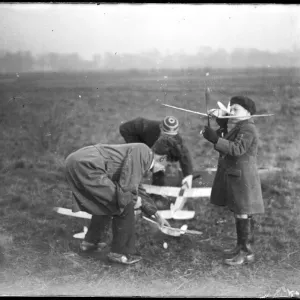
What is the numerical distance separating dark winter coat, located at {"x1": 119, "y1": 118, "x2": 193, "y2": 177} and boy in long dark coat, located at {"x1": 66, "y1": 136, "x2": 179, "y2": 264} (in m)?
0.25

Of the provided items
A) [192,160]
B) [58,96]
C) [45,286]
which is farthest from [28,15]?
[45,286]

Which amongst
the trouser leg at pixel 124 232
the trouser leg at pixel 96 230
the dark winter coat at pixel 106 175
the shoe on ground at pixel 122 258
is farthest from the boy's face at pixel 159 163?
the shoe on ground at pixel 122 258

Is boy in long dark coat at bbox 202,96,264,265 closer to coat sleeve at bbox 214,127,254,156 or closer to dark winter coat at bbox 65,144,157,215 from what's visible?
coat sleeve at bbox 214,127,254,156

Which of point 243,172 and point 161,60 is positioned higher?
point 161,60

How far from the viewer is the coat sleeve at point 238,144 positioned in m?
4.26

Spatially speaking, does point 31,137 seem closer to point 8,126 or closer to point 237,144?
point 8,126

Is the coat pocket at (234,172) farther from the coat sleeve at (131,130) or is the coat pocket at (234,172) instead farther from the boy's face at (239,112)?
the coat sleeve at (131,130)

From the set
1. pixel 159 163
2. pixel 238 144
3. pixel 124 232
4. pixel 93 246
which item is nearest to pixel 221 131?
pixel 238 144

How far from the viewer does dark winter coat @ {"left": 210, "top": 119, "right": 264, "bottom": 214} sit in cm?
433

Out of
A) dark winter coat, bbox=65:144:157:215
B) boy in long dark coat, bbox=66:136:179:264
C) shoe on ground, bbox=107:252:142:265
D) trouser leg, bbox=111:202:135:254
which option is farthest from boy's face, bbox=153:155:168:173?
shoe on ground, bbox=107:252:142:265

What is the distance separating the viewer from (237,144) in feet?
14.1

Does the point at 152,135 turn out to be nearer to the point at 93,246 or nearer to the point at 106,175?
the point at 106,175

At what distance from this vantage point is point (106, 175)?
4.30 m

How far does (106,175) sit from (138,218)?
60 centimetres
